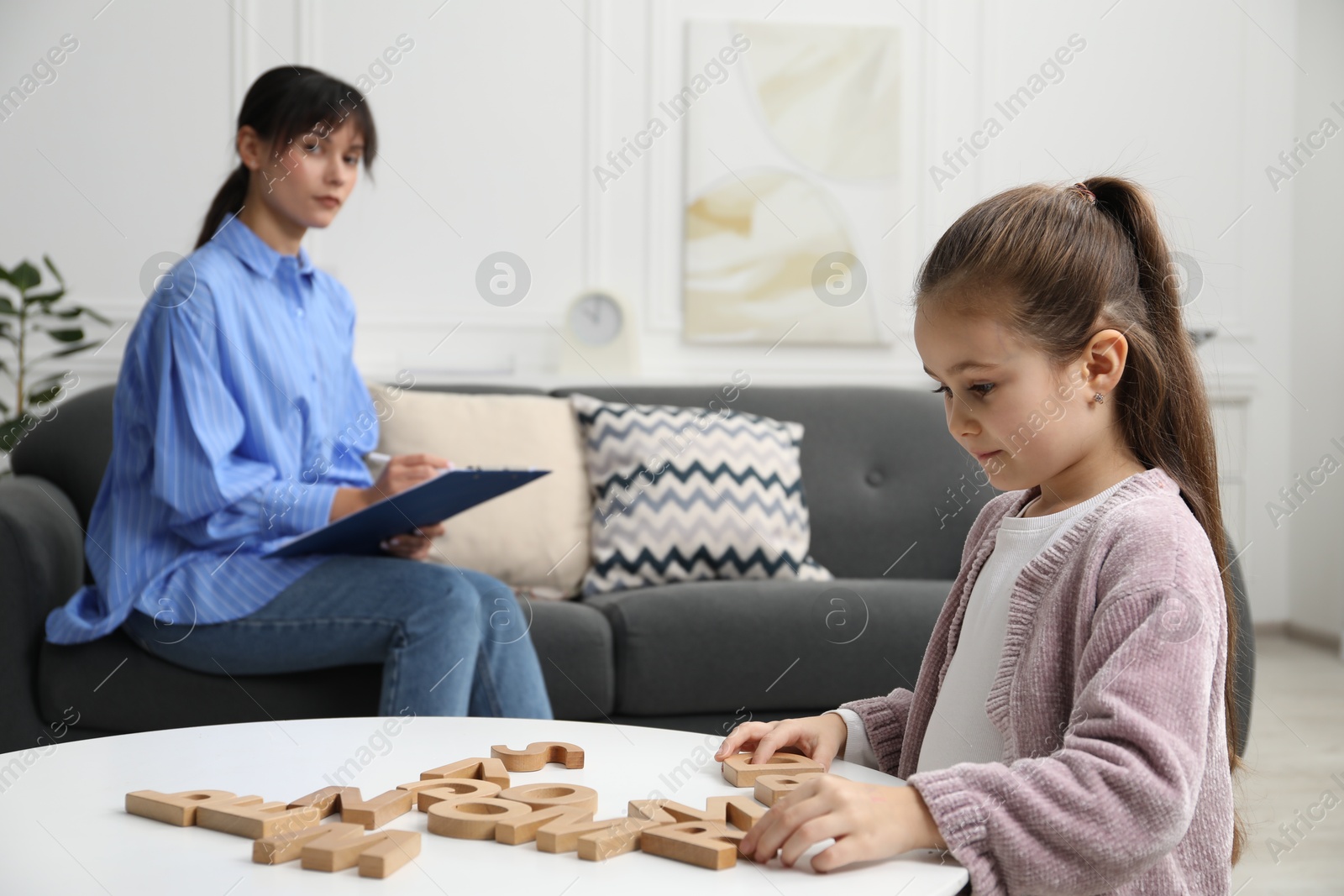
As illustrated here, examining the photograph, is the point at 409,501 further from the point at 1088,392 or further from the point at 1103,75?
the point at 1103,75

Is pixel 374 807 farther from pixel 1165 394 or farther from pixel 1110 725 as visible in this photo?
pixel 1165 394

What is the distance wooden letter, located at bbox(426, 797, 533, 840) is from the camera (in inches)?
26.1

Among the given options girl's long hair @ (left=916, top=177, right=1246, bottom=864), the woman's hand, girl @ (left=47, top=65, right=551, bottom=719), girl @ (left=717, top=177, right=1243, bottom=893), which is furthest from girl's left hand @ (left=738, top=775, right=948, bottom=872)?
the woman's hand

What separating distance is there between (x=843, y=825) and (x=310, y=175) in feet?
5.03

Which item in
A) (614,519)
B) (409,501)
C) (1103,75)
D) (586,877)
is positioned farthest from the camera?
(1103,75)

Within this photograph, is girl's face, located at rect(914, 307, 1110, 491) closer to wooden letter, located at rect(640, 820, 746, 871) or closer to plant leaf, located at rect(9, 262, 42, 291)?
wooden letter, located at rect(640, 820, 746, 871)

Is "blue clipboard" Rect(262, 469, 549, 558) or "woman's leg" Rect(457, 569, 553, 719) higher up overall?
"blue clipboard" Rect(262, 469, 549, 558)

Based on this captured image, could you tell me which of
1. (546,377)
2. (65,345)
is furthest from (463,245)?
(65,345)

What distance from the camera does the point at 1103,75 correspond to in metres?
3.72

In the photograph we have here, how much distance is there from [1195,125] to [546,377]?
239 centimetres

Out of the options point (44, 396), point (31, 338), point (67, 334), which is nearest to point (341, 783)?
point (44, 396)

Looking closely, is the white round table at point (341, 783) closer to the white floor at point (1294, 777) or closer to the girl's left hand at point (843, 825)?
the girl's left hand at point (843, 825)

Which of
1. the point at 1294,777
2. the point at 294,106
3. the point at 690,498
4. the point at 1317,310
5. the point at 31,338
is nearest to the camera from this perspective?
the point at 294,106

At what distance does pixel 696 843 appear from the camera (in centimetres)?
62
